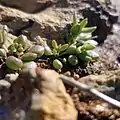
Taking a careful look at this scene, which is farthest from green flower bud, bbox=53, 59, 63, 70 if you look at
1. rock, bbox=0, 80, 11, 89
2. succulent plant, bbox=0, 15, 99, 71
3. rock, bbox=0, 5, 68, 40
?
rock, bbox=0, 80, 11, 89

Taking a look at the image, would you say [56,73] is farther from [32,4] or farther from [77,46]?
[32,4]

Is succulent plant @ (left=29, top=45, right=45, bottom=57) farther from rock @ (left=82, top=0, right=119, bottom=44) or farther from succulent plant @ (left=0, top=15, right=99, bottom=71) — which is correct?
rock @ (left=82, top=0, right=119, bottom=44)

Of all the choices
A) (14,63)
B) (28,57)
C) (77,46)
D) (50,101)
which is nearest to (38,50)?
(28,57)

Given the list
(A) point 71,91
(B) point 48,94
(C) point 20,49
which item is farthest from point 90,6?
(B) point 48,94

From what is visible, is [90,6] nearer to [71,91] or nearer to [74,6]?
[74,6]

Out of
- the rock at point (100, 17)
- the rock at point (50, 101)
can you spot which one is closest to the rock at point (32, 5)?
the rock at point (100, 17)

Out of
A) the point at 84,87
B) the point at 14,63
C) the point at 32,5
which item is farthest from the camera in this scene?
the point at 32,5
